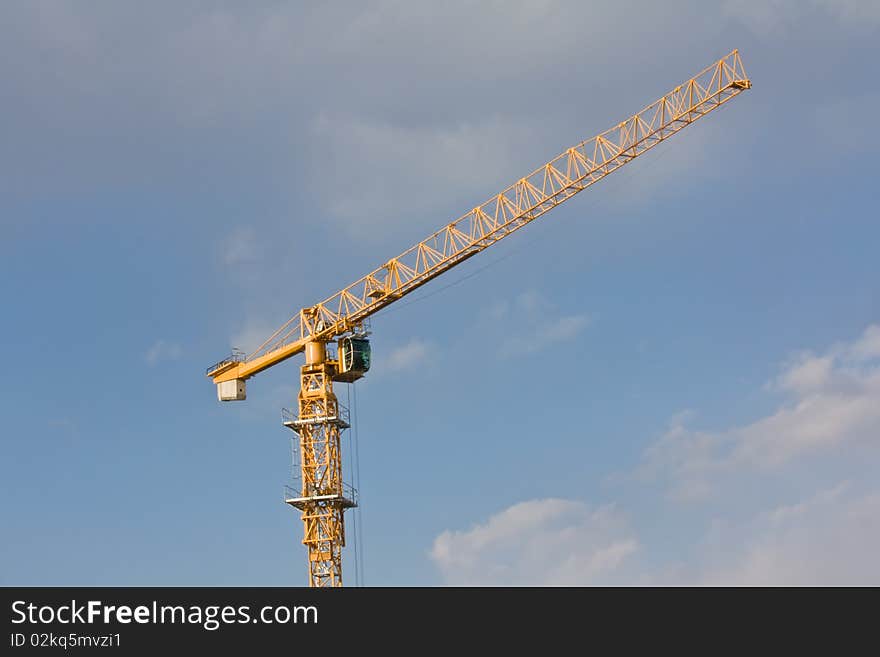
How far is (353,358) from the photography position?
147375mm

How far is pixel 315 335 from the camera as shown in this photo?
488 ft

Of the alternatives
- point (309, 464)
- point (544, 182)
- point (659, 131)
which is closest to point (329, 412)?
point (309, 464)

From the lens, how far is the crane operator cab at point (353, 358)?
5807 inches

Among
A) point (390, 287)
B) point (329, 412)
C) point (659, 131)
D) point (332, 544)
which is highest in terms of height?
point (659, 131)

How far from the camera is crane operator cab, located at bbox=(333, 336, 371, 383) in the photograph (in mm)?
147500
